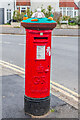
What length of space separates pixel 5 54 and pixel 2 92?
6494 millimetres

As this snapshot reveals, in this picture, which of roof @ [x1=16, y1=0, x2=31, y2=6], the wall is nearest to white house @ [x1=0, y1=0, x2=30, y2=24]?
roof @ [x1=16, y1=0, x2=31, y2=6]

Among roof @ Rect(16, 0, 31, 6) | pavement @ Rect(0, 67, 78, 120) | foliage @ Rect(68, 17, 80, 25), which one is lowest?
pavement @ Rect(0, 67, 78, 120)

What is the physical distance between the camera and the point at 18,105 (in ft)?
18.3

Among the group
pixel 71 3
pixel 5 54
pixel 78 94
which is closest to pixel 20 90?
pixel 78 94

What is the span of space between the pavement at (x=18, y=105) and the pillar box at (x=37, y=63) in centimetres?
21

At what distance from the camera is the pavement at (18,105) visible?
5.08m

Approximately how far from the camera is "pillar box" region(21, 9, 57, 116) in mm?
4781

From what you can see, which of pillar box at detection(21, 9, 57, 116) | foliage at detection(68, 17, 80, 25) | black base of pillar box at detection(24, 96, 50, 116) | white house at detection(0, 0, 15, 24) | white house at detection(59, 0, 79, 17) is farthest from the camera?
white house at detection(59, 0, 79, 17)

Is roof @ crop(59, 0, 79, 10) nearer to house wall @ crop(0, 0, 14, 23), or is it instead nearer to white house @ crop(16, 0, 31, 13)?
white house @ crop(16, 0, 31, 13)

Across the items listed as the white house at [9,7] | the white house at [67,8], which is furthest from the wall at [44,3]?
the white house at [67,8]

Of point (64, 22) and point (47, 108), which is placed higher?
point (64, 22)

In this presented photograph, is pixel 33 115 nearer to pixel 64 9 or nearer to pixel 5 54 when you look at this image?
pixel 5 54

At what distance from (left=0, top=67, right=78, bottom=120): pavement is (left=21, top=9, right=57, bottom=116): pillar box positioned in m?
0.21

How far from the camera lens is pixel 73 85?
7.44 metres
